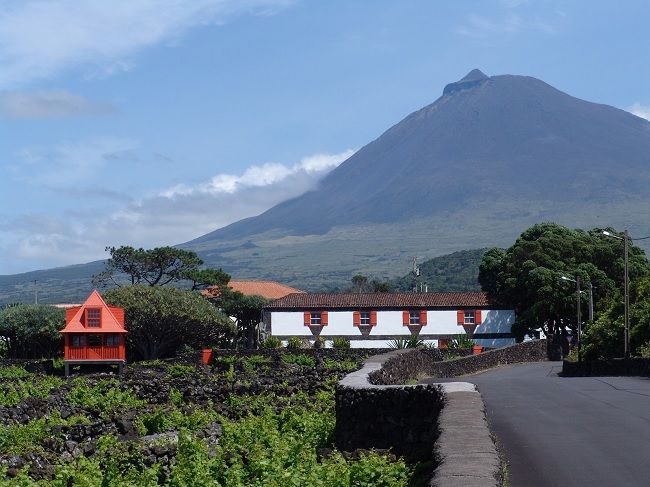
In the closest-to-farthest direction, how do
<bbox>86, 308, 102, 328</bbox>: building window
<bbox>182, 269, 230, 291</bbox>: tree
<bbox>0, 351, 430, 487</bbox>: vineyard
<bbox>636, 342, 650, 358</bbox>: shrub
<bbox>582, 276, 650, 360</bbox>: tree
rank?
1. <bbox>0, 351, 430, 487</bbox>: vineyard
2. <bbox>636, 342, 650, 358</bbox>: shrub
3. <bbox>582, 276, 650, 360</bbox>: tree
4. <bbox>86, 308, 102, 328</bbox>: building window
5. <bbox>182, 269, 230, 291</bbox>: tree

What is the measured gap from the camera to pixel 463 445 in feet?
42.8

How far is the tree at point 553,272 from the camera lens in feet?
260

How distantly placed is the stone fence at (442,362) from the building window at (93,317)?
2287 cm

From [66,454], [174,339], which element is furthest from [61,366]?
[66,454]

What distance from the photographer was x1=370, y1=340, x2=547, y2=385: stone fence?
31.9 m

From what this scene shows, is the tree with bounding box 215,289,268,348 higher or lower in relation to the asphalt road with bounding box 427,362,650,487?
higher

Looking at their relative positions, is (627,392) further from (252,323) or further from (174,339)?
(252,323)

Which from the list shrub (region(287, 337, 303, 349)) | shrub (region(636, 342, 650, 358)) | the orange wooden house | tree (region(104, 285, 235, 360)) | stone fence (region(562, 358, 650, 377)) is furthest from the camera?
shrub (region(287, 337, 303, 349))

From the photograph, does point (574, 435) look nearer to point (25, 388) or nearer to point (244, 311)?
point (25, 388)

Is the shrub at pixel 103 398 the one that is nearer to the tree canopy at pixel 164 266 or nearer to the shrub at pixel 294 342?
the shrub at pixel 294 342

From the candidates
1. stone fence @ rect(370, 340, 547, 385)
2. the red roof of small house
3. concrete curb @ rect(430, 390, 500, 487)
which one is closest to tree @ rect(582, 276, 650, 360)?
stone fence @ rect(370, 340, 547, 385)

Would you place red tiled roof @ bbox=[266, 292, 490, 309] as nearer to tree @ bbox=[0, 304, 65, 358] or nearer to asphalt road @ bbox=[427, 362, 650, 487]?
tree @ bbox=[0, 304, 65, 358]

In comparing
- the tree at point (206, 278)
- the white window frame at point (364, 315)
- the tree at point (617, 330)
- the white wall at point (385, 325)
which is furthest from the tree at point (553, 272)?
the tree at point (206, 278)

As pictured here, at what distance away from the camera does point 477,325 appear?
89750 millimetres
